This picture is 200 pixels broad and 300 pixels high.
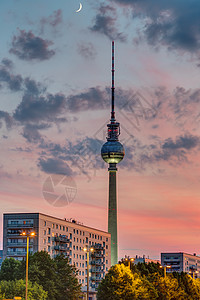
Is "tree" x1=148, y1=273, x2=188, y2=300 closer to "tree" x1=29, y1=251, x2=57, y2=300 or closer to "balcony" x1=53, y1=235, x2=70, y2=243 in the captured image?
"tree" x1=29, y1=251, x2=57, y2=300

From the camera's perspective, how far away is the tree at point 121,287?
4377 inches

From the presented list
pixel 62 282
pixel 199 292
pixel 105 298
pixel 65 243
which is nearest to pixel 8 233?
pixel 65 243

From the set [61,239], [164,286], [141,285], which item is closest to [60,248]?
[61,239]

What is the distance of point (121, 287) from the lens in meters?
112

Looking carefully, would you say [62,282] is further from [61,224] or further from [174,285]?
[61,224]

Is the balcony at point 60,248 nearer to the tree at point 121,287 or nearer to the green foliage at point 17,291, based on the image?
the tree at point 121,287

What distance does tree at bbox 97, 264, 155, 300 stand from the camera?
111 metres

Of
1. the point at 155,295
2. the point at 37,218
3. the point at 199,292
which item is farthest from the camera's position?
the point at 37,218

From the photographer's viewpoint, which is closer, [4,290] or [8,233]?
[4,290]

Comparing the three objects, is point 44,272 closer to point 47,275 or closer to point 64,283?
point 47,275

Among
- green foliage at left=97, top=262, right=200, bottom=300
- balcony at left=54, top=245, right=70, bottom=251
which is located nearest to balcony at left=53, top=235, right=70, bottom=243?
balcony at left=54, top=245, right=70, bottom=251

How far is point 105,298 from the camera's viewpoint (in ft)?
369

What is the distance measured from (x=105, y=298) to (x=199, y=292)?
50.5 m

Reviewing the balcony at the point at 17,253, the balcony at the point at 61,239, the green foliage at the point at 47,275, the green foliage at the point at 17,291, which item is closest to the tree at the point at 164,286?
the green foliage at the point at 47,275
